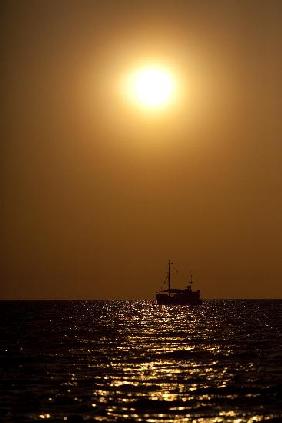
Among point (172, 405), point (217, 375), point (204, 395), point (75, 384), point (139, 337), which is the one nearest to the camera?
point (172, 405)

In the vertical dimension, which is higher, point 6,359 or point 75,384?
point 6,359

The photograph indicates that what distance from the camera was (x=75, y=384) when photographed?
172 feet

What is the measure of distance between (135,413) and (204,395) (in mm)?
7725

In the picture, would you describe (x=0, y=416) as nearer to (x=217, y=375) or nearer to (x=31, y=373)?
(x=31, y=373)

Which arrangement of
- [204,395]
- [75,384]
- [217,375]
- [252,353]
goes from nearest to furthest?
[204,395], [75,384], [217,375], [252,353]

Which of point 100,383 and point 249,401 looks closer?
point 249,401

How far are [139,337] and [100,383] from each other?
54.7m

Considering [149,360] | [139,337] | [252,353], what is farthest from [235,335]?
[149,360]

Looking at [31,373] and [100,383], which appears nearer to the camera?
[100,383]

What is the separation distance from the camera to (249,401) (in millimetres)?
46094

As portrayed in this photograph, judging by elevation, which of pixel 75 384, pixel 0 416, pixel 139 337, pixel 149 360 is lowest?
pixel 0 416

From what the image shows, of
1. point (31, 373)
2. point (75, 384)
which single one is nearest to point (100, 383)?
point (75, 384)

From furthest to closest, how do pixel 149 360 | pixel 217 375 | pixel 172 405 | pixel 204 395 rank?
pixel 149 360 → pixel 217 375 → pixel 204 395 → pixel 172 405

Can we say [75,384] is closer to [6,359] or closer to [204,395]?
[204,395]
